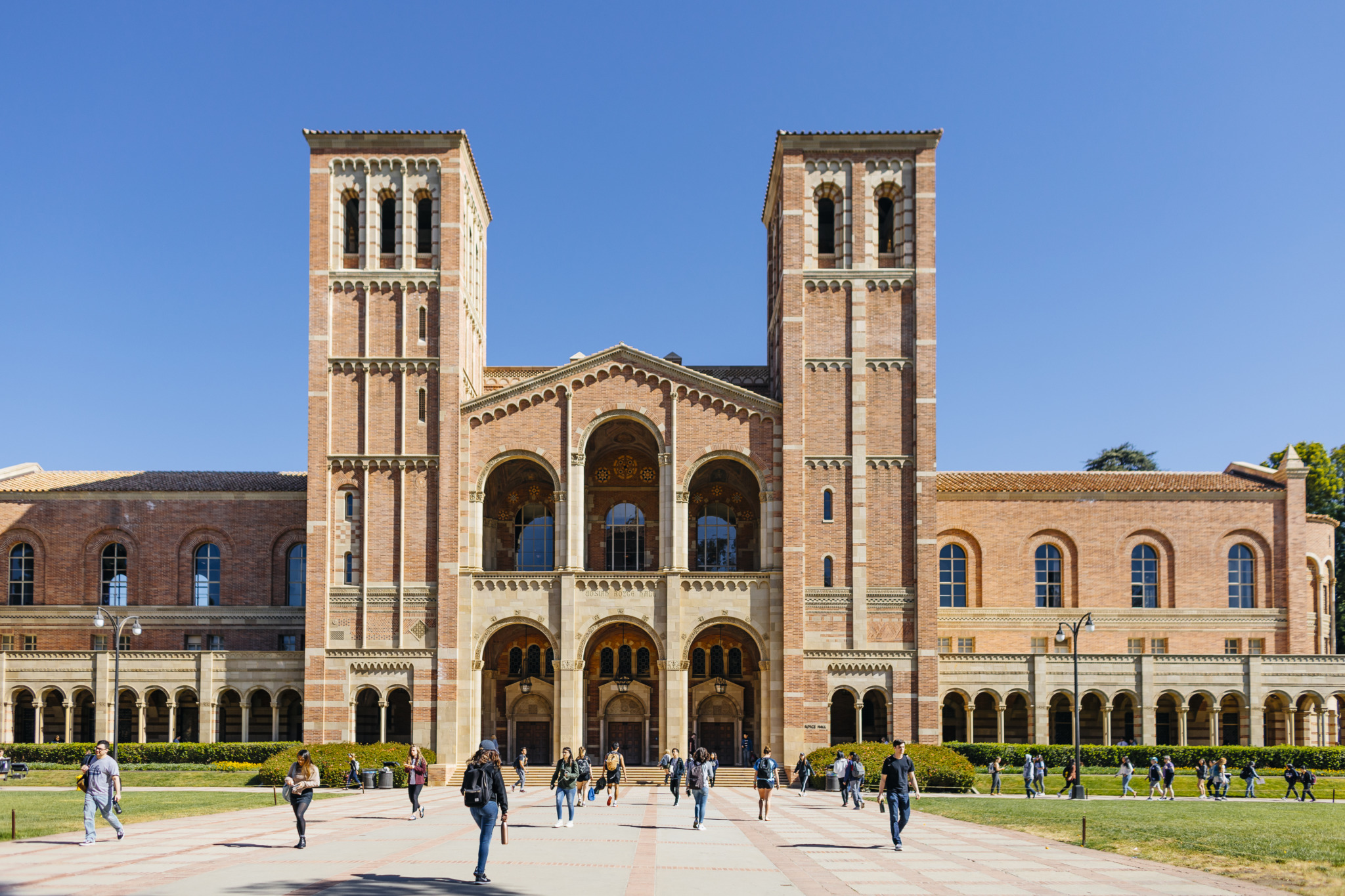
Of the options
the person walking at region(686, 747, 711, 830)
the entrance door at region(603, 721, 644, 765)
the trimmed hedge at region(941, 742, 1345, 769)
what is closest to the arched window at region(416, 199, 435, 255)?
the entrance door at region(603, 721, 644, 765)

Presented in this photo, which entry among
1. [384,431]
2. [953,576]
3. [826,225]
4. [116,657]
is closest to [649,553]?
[384,431]

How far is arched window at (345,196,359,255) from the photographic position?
51.5 metres

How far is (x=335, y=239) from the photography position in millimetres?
50594

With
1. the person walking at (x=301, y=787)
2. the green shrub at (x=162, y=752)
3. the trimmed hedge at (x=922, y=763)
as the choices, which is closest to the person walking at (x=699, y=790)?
the person walking at (x=301, y=787)

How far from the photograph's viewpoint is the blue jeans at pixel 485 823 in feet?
53.5

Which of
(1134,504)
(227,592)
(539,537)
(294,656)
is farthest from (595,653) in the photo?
(1134,504)

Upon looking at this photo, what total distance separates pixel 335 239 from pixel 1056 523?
33683 mm

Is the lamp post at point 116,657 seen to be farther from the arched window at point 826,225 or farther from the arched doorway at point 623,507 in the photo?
the arched window at point 826,225

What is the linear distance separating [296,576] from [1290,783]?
39844mm

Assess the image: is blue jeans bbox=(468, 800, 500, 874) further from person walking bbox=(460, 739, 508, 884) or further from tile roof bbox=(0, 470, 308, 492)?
tile roof bbox=(0, 470, 308, 492)

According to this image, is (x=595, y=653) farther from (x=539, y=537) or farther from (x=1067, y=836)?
(x=1067, y=836)

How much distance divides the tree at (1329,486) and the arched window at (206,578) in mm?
58141

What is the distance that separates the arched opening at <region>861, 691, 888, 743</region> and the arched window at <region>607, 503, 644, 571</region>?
11460mm

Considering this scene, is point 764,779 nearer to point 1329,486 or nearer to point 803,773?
point 803,773
